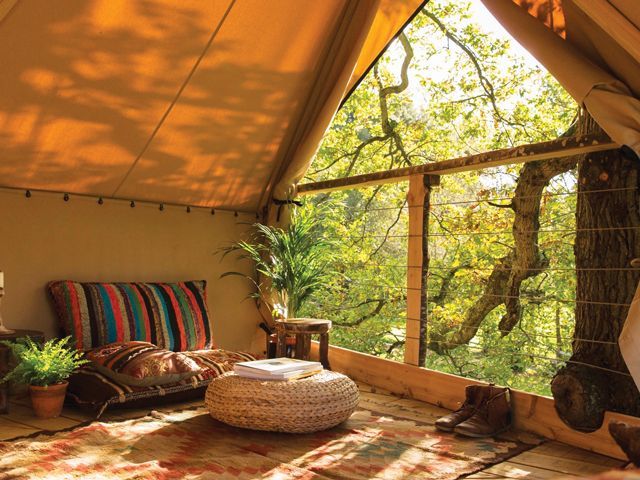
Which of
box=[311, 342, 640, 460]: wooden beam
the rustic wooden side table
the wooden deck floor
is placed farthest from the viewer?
the rustic wooden side table

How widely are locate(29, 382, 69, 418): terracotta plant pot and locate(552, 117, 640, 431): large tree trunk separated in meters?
2.45

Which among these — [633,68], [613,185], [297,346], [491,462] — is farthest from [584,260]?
[297,346]

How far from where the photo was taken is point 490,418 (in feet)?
10.2

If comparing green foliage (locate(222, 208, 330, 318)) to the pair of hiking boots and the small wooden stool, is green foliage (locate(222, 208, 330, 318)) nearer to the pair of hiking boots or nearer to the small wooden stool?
the small wooden stool

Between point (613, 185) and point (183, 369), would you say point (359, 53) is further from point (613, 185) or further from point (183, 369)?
point (183, 369)

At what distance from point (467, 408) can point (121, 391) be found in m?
1.81

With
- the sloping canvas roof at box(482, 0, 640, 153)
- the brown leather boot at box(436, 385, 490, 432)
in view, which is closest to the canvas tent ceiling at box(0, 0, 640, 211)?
the sloping canvas roof at box(482, 0, 640, 153)

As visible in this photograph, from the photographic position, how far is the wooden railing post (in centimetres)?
379

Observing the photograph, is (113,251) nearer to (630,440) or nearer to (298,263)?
(298,263)

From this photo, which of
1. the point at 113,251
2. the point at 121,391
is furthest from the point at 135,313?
the point at 121,391

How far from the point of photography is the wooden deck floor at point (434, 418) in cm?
254

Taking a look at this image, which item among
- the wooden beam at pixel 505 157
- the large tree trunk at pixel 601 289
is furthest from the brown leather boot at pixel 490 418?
the wooden beam at pixel 505 157

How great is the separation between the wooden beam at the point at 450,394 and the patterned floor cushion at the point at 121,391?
1009 millimetres

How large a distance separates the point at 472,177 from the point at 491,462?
5026 millimetres
